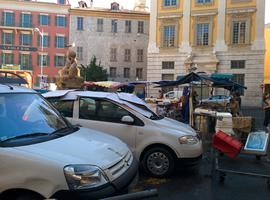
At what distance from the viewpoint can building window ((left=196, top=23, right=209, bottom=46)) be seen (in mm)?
38591

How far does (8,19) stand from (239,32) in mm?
36058

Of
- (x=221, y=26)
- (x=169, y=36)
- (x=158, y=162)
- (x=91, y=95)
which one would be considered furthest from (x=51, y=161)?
(x=169, y=36)

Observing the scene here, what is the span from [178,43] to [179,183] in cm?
3427

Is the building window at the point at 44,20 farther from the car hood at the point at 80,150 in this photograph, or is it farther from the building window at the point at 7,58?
the car hood at the point at 80,150

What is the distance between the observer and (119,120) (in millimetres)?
7312

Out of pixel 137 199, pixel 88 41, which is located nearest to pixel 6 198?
pixel 137 199

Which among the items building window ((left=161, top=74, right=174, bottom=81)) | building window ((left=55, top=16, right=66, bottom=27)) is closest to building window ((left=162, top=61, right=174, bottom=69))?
building window ((left=161, top=74, right=174, bottom=81))

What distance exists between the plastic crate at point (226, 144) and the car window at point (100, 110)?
2.10 meters

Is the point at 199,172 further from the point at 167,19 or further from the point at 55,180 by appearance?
the point at 167,19

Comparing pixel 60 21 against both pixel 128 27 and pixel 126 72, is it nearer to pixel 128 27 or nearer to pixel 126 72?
pixel 128 27

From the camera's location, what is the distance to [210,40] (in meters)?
38.5

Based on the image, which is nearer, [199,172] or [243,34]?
[199,172]

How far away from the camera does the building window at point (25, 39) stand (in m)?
55.2

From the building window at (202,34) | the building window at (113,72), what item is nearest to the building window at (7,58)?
the building window at (113,72)
